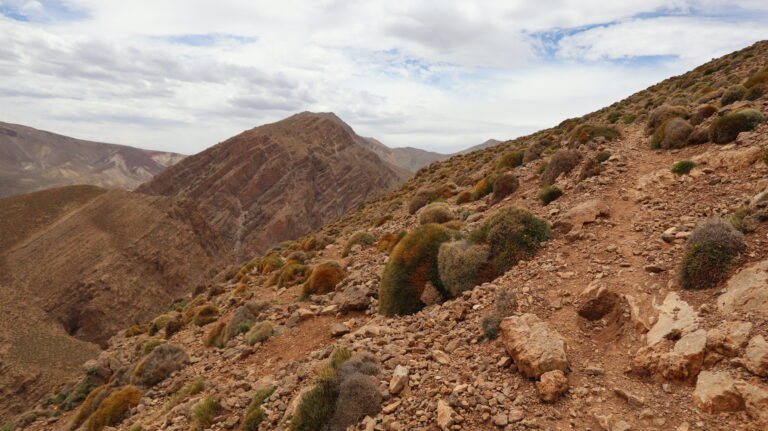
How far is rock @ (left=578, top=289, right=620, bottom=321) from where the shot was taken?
20.3 ft

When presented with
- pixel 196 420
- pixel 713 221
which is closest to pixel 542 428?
pixel 713 221

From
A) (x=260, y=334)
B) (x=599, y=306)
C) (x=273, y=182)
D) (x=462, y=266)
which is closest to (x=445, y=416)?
(x=599, y=306)

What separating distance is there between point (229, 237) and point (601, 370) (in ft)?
352

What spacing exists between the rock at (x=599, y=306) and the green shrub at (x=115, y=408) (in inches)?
502

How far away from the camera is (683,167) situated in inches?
405

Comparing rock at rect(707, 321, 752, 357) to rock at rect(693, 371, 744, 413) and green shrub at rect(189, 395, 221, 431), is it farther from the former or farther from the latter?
green shrub at rect(189, 395, 221, 431)

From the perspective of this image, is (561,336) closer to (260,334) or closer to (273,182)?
(260,334)

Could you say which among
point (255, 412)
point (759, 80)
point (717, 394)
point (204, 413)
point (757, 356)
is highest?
point (759, 80)

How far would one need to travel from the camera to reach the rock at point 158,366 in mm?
12453

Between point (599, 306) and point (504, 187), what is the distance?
34.6 ft

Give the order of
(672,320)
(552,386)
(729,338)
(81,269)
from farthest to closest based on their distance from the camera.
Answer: (81,269) < (672,320) < (552,386) < (729,338)

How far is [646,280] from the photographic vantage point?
21.2 feet

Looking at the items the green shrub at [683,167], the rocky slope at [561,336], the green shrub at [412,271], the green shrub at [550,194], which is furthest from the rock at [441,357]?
the green shrub at [683,167]

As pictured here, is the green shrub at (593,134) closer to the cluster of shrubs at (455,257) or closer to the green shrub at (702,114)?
the green shrub at (702,114)
